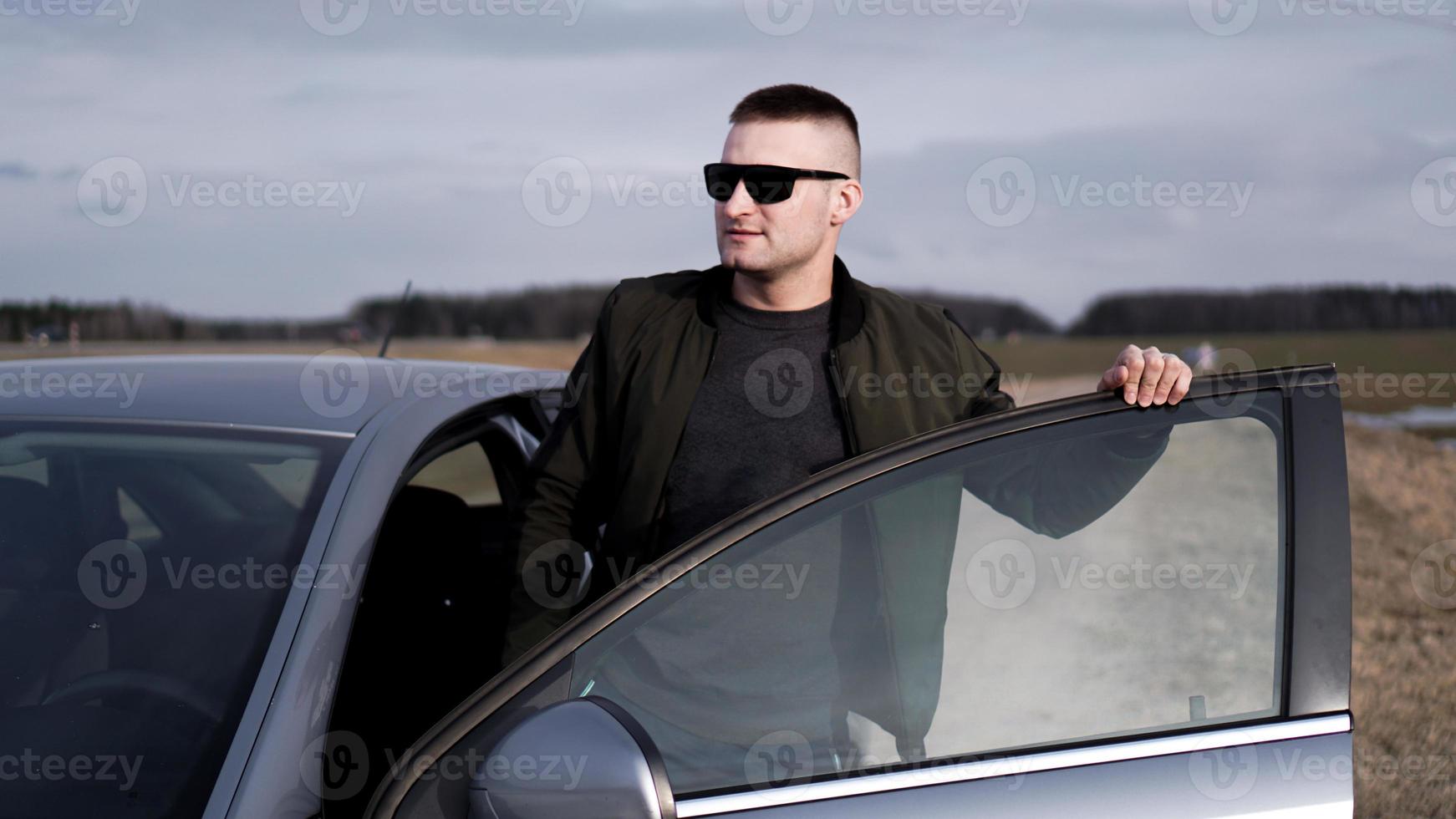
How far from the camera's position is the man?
7.68 feet

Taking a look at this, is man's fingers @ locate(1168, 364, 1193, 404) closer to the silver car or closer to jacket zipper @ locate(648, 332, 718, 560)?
the silver car

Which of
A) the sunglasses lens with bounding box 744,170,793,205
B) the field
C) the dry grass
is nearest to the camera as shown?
the sunglasses lens with bounding box 744,170,793,205

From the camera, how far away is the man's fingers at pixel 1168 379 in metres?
1.65

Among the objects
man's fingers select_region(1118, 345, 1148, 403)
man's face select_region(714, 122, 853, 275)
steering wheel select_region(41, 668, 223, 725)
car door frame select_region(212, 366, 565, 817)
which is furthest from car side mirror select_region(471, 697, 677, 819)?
man's face select_region(714, 122, 853, 275)

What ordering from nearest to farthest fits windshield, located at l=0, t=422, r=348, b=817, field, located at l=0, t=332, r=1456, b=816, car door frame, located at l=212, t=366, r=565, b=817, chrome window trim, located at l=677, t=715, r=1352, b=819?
chrome window trim, located at l=677, t=715, r=1352, b=819
car door frame, located at l=212, t=366, r=565, b=817
windshield, located at l=0, t=422, r=348, b=817
field, located at l=0, t=332, r=1456, b=816

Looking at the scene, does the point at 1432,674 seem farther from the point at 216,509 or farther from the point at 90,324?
the point at 90,324

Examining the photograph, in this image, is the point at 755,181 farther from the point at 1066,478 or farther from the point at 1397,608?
the point at 1397,608

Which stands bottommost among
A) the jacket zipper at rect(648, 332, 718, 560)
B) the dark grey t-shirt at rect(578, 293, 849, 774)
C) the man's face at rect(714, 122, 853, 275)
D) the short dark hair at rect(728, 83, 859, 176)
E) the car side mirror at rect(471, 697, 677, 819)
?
the car side mirror at rect(471, 697, 677, 819)

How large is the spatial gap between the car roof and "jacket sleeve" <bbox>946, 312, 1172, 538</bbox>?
1264 millimetres

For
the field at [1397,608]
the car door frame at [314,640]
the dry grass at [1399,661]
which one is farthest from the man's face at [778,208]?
the dry grass at [1399,661]

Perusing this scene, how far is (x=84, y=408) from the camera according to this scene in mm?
2299

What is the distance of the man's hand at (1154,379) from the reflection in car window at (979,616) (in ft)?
0.11

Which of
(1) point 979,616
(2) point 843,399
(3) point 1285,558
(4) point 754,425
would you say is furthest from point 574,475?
(3) point 1285,558

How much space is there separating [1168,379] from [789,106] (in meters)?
1.13
